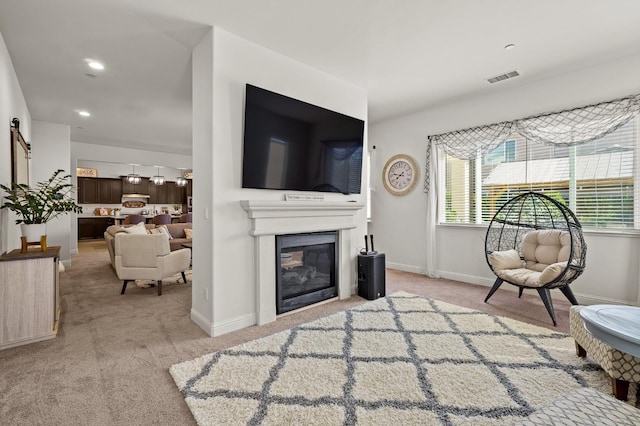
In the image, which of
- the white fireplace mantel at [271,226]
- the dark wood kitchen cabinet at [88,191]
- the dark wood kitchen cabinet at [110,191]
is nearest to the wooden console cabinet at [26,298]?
the white fireplace mantel at [271,226]

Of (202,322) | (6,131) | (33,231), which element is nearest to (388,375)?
(202,322)

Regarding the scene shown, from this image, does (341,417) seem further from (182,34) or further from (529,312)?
(182,34)

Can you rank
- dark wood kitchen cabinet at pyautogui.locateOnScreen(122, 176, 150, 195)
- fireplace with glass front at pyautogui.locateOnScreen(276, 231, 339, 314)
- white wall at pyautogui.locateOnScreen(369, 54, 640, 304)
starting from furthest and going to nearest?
1. dark wood kitchen cabinet at pyautogui.locateOnScreen(122, 176, 150, 195)
2. white wall at pyautogui.locateOnScreen(369, 54, 640, 304)
3. fireplace with glass front at pyautogui.locateOnScreen(276, 231, 339, 314)

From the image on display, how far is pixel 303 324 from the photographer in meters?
2.91

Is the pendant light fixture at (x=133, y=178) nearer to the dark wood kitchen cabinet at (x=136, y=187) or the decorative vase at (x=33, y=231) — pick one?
the dark wood kitchen cabinet at (x=136, y=187)

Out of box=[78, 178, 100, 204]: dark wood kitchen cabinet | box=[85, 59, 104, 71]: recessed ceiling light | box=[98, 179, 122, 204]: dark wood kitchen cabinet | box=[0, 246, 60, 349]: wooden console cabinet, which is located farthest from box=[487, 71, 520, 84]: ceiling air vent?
box=[78, 178, 100, 204]: dark wood kitchen cabinet

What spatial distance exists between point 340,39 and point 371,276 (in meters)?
2.57

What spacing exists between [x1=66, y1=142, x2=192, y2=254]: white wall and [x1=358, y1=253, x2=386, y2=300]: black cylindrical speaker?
6990 mm

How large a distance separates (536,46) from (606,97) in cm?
112

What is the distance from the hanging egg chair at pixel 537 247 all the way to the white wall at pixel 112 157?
8.42 metres

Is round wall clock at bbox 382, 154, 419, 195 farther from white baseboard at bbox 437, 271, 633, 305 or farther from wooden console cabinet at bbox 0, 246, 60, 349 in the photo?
wooden console cabinet at bbox 0, 246, 60, 349

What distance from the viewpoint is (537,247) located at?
3.59 metres

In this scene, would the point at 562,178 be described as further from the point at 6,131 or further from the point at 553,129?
the point at 6,131

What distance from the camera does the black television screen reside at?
292cm
